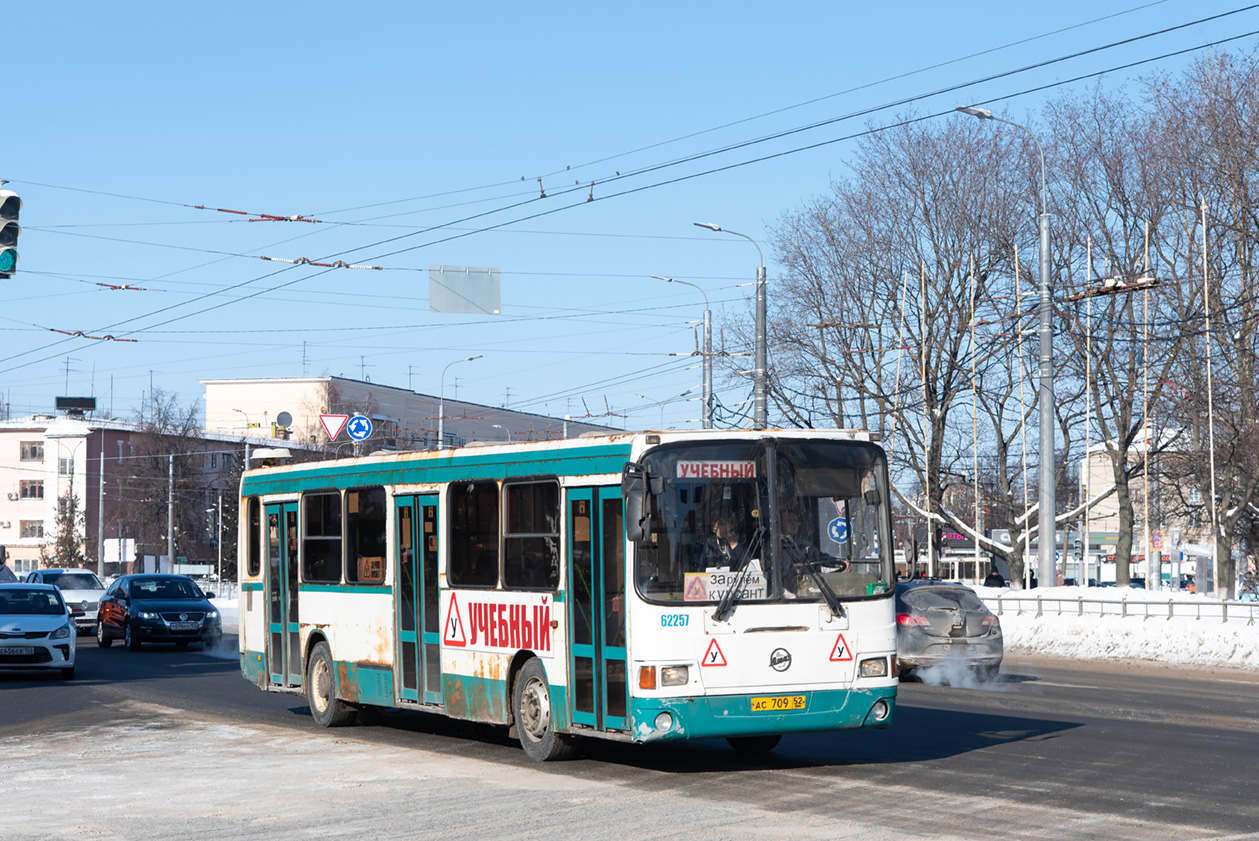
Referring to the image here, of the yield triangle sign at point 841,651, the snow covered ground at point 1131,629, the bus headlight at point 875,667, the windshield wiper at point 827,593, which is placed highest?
the windshield wiper at point 827,593

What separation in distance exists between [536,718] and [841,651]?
261cm

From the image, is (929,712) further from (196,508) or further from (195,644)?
(196,508)

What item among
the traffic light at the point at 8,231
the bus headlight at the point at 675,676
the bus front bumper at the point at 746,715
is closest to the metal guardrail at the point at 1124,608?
the bus front bumper at the point at 746,715

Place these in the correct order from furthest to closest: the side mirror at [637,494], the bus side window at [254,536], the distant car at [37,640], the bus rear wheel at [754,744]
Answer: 1. the distant car at [37,640]
2. the bus side window at [254,536]
3. the bus rear wheel at [754,744]
4. the side mirror at [637,494]

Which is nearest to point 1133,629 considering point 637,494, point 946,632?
point 946,632

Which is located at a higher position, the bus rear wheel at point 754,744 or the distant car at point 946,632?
the distant car at point 946,632

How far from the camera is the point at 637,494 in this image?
11.7 m

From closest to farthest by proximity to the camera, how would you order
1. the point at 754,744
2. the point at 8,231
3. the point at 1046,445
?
the point at 754,744
the point at 8,231
the point at 1046,445

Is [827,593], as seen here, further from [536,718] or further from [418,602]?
[418,602]

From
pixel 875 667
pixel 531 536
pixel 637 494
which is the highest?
pixel 637 494

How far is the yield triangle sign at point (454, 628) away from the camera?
14.2 m

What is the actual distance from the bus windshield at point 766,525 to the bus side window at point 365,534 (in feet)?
14.8

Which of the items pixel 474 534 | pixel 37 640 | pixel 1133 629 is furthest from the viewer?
pixel 1133 629

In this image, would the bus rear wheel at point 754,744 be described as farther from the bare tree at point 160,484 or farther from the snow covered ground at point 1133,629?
the bare tree at point 160,484
